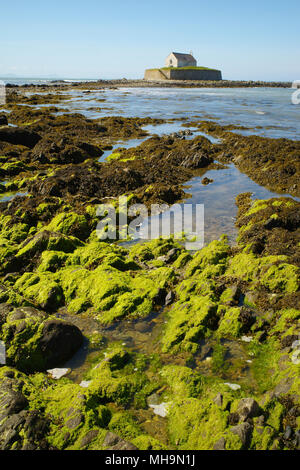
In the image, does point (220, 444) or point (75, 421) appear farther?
point (75, 421)

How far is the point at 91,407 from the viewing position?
14.6 ft

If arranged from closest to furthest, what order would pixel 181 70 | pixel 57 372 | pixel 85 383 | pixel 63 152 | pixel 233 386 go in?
pixel 233 386
pixel 85 383
pixel 57 372
pixel 63 152
pixel 181 70

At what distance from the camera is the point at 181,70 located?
131m

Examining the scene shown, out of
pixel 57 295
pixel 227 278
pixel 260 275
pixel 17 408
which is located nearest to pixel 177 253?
pixel 227 278

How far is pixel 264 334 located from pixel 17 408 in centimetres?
444

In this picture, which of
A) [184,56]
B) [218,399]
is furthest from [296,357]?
[184,56]

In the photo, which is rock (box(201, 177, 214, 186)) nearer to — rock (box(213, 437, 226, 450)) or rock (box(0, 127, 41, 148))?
rock (box(213, 437, 226, 450))

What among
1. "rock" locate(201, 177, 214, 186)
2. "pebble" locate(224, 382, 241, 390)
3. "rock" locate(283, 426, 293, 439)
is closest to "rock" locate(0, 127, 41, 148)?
"rock" locate(201, 177, 214, 186)

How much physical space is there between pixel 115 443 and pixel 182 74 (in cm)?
14873

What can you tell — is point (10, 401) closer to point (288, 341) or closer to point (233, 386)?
point (233, 386)

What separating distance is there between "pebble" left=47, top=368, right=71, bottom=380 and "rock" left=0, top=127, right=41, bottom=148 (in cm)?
2107

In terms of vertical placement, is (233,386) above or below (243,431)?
below

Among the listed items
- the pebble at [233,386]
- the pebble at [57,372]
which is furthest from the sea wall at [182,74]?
the pebble at [233,386]

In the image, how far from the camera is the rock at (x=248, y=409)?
418 centimetres
